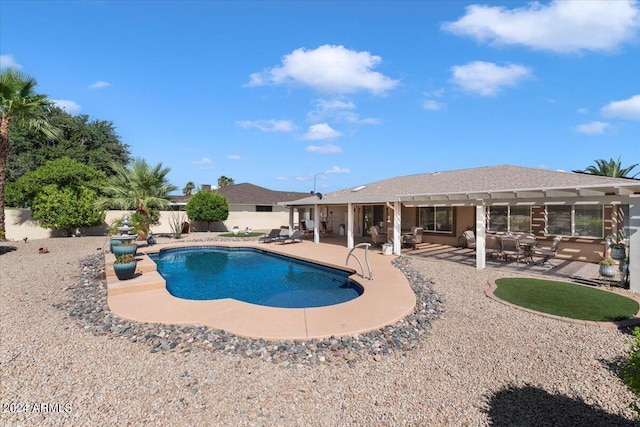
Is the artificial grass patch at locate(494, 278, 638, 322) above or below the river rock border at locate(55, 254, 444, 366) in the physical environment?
above

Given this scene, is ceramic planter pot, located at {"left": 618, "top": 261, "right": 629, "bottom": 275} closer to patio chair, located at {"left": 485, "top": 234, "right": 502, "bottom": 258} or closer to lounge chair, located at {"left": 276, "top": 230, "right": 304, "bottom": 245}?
patio chair, located at {"left": 485, "top": 234, "right": 502, "bottom": 258}

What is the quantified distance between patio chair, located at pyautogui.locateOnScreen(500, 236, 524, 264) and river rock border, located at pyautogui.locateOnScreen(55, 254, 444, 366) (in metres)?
7.27

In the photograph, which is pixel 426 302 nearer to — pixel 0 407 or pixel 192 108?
pixel 0 407

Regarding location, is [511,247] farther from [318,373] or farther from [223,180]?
[223,180]

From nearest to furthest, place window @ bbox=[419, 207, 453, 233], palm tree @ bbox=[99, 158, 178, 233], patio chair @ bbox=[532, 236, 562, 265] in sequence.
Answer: patio chair @ bbox=[532, 236, 562, 265] < window @ bbox=[419, 207, 453, 233] < palm tree @ bbox=[99, 158, 178, 233]

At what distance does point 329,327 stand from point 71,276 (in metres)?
9.64

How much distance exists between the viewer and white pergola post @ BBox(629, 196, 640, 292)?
27.0 feet

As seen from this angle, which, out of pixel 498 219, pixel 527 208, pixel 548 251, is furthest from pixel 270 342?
pixel 498 219

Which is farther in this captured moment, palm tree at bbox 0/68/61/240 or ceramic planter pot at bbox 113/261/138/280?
palm tree at bbox 0/68/61/240

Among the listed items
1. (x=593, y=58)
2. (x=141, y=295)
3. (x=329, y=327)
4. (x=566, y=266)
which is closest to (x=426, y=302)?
(x=329, y=327)

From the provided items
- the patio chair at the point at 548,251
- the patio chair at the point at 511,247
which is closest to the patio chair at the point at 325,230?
the patio chair at the point at 511,247

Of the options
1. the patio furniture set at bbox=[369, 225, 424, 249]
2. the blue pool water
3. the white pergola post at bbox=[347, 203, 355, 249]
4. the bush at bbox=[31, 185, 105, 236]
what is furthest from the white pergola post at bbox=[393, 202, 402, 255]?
the bush at bbox=[31, 185, 105, 236]

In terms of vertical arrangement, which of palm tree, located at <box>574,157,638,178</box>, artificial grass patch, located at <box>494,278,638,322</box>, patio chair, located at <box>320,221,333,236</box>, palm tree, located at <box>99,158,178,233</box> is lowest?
artificial grass patch, located at <box>494,278,638,322</box>

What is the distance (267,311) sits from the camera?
22.1 feet
